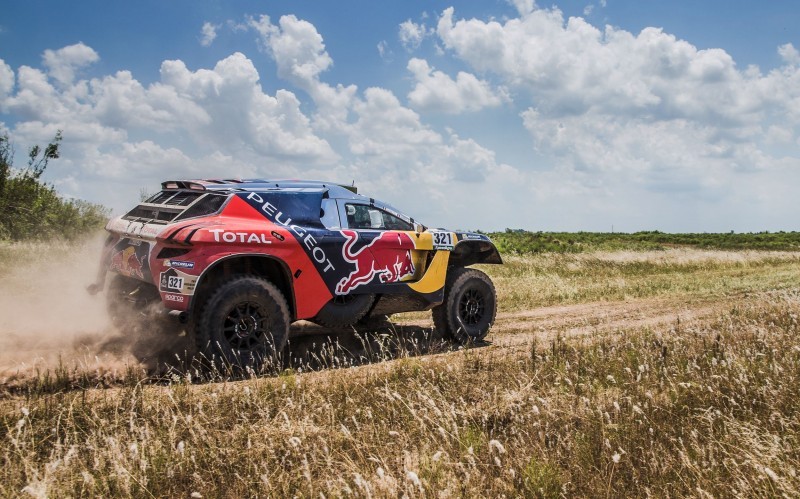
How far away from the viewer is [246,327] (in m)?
6.09

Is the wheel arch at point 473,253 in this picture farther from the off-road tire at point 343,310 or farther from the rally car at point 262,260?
the off-road tire at point 343,310

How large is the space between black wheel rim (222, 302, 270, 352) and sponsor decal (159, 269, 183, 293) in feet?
1.80

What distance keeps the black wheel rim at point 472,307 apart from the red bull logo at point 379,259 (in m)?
1.15

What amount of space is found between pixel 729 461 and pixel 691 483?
1.22ft

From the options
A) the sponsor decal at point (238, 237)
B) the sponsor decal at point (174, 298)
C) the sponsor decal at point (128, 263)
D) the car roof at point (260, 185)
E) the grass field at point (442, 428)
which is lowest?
the grass field at point (442, 428)

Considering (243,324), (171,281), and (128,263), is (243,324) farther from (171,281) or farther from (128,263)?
(128,263)

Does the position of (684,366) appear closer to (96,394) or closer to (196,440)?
(196,440)

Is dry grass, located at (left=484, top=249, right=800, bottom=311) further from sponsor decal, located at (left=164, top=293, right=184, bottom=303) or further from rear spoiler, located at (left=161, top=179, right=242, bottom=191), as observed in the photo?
sponsor decal, located at (left=164, top=293, right=184, bottom=303)

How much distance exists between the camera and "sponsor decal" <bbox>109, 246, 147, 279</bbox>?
6.20 meters

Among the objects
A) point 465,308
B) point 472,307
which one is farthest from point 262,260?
point 472,307

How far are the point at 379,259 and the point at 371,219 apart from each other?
0.52m

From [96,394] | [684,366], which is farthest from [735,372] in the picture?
[96,394]

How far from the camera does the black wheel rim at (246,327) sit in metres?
6.00

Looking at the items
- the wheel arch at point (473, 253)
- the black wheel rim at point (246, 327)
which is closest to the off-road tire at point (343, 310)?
the black wheel rim at point (246, 327)
